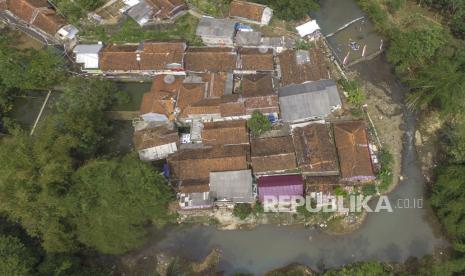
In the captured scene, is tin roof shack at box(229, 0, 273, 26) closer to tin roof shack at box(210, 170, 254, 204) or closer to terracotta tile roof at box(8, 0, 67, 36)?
tin roof shack at box(210, 170, 254, 204)

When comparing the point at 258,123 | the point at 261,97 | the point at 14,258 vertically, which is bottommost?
the point at 14,258

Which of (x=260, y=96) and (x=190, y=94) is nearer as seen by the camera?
(x=260, y=96)

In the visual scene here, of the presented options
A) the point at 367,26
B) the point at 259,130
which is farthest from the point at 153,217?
the point at 367,26

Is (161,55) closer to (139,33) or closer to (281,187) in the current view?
(139,33)

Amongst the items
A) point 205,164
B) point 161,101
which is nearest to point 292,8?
point 161,101


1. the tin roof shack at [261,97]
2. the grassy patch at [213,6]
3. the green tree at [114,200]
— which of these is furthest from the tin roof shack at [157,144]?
the grassy patch at [213,6]

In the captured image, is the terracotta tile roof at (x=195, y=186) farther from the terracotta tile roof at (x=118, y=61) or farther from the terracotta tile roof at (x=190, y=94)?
the terracotta tile roof at (x=118, y=61)
